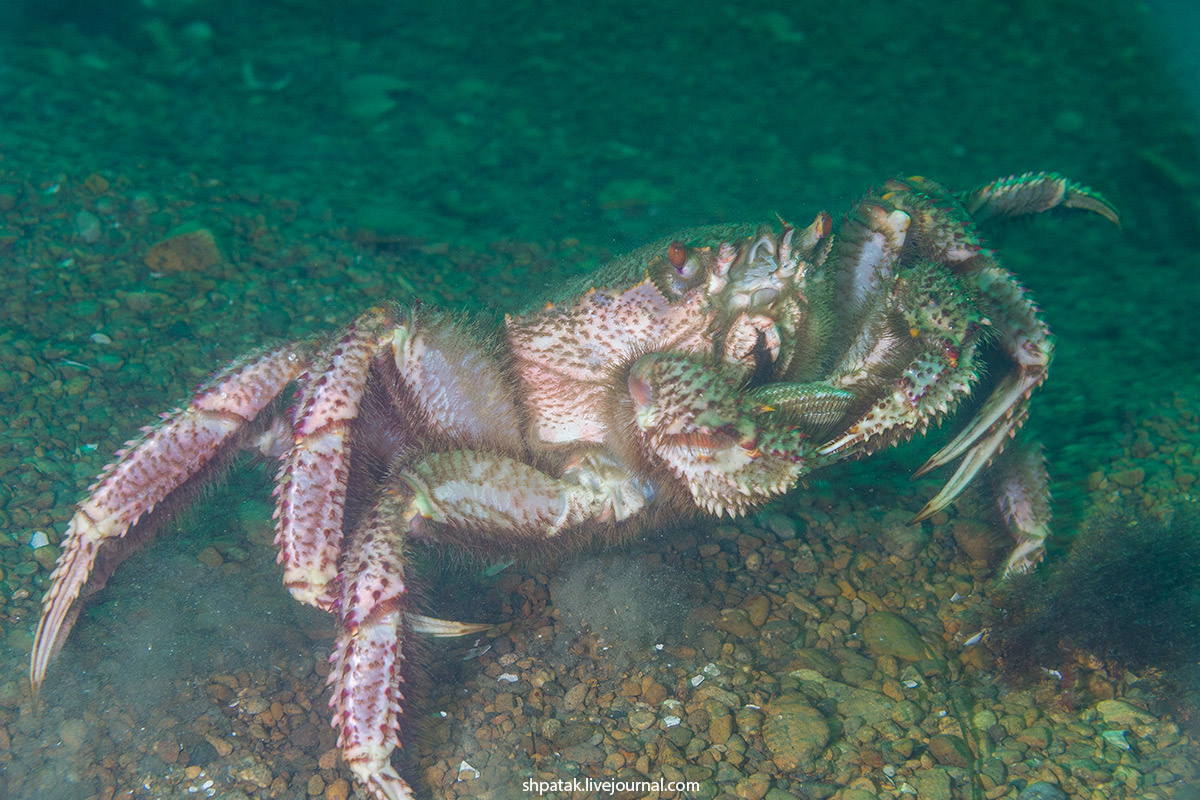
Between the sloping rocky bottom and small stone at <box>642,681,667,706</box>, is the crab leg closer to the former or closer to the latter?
the sloping rocky bottom

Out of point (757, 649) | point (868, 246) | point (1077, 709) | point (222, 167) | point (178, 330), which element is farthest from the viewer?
point (222, 167)

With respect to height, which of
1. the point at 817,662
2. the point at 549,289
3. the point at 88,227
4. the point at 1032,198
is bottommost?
the point at 817,662

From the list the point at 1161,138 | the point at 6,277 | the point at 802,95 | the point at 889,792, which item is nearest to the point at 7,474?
the point at 6,277

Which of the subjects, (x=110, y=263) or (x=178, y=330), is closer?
(x=178, y=330)

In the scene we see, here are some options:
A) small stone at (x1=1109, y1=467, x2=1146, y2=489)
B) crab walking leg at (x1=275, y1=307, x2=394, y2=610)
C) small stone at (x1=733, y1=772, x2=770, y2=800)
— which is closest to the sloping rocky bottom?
small stone at (x1=733, y1=772, x2=770, y2=800)

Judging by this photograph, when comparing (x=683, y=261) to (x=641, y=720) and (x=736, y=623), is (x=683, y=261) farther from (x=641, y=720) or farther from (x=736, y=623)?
(x=641, y=720)

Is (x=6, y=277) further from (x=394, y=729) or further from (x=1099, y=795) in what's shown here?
(x=1099, y=795)

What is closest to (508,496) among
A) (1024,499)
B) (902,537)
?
(902,537)

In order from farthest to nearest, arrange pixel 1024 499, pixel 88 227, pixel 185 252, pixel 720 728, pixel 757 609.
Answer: pixel 88 227
pixel 185 252
pixel 1024 499
pixel 757 609
pixel 720 728
